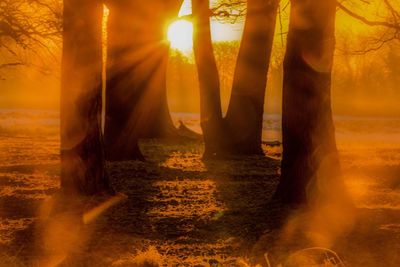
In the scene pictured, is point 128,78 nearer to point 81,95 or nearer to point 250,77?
point 250,77

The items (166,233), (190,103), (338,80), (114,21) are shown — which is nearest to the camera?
(166,233)

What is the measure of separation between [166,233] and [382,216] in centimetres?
286

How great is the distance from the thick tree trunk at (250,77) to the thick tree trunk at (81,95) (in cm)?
760

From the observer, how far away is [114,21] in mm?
15086

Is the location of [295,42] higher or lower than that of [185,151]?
higher

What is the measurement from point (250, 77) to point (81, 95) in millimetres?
8014

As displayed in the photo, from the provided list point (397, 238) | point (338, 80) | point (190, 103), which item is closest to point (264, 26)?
point (397, 238)

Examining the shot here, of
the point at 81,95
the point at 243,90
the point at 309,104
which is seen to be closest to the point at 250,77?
the point at 243,90

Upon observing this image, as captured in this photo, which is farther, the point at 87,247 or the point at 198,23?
the point at 198,23

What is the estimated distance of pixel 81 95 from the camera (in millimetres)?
9180

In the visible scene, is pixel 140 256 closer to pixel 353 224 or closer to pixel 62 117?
pixel 353 224

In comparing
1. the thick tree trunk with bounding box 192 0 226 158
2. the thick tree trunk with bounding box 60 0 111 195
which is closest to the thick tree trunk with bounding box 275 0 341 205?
the thick tree trunk with bounding box 60 0 111 195

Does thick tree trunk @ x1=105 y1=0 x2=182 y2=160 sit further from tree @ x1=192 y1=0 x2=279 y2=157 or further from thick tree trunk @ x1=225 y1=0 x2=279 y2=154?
thick tree trunk @ x1=225 y1=0 x2=279 y2=154

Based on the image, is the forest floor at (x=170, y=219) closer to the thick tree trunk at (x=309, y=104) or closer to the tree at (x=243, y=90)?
the thick tree trunk at (x=309, y=104)
